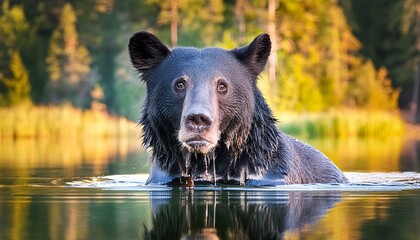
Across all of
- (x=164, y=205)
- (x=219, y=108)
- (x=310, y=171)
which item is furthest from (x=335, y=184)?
(x=164, y=205)

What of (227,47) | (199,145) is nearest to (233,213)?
(199,145)

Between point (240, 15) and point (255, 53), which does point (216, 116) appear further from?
point (240, 15)

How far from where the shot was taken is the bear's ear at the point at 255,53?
10906mm

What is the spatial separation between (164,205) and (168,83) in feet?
5.64

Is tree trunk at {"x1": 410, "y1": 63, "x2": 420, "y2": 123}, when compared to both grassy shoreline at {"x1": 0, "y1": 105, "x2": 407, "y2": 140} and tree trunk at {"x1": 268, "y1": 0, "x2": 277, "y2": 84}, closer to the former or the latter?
tree trunk at {"x1": 268, "y1": 0, "x2": 277, "y2": 84}

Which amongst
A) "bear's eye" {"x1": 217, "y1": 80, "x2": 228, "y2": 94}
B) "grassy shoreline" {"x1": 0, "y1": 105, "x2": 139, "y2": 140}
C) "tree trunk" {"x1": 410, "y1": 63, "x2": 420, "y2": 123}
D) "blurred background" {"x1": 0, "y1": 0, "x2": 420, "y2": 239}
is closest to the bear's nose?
"bear's eye" {"x1": 217, "y1": 80, "x2": 228, "y2": 94}

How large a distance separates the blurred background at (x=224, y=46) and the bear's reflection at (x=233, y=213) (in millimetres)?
43511

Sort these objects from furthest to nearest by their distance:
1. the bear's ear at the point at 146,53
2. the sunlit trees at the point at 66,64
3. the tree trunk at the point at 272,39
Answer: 1. the sunlit trees at the point at 66,64
2. the tree trunk at the point at 272,39
3. the bear's ear at the point at 146,53

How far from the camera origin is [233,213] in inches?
335

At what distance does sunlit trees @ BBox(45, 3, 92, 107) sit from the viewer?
66.4 m

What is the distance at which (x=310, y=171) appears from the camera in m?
11.7

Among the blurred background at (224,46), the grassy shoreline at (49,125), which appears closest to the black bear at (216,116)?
the grassy shoreline at (49,125)

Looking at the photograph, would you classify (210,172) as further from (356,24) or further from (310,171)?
(356,24)

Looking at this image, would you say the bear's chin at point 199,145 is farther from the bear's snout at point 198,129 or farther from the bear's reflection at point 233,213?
the bear's reflection at point 233,213
